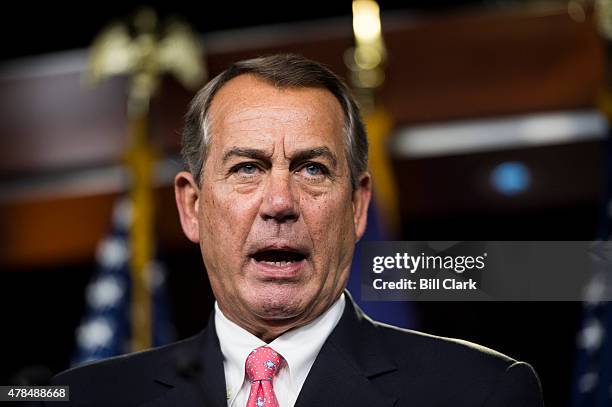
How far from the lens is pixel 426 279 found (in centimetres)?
146

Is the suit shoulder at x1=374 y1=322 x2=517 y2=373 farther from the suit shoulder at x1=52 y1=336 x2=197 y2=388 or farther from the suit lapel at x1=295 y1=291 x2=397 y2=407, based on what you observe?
the suit shoulder at x1=52 y1=336 x2=197 y2=388

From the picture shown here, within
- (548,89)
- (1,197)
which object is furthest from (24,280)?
(548,89)

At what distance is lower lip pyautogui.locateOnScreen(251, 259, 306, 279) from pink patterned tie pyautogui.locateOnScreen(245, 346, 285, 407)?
0.11 metres

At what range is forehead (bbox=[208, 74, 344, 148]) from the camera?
4.57 feet

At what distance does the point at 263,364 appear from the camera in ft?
4.45

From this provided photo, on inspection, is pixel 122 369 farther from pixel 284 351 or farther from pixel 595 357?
pixel 595 357

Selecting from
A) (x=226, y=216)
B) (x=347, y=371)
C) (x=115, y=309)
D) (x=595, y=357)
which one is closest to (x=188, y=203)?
(x=226, y=216)

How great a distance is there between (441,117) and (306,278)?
71.2 inches

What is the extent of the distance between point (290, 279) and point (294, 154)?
0.17m

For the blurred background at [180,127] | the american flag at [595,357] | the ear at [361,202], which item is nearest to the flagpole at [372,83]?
the blurred background at [180,127]

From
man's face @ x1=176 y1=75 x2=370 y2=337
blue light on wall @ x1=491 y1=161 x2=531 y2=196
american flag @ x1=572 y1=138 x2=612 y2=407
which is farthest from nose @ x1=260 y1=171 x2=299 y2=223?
blue light on wall @ x1=491 y1=161 x2=531 y2=196

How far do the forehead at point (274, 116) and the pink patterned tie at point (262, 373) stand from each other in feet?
0.93

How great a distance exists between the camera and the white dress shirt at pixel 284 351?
1377mm

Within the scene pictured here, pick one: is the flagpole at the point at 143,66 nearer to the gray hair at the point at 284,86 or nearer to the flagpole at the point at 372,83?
the flagpole at the point at 372,83
